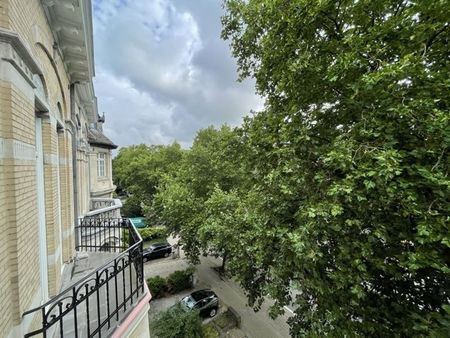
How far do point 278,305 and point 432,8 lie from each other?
584 cm

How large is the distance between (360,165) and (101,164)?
1907 cm

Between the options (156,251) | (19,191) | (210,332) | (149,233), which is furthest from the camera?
(149,233)

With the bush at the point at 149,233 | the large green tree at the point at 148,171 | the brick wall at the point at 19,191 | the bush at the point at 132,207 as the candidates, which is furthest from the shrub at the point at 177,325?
the bush at the point at 132,207

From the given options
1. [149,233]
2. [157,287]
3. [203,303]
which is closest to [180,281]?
[157,287]

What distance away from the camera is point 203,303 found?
1232 cm

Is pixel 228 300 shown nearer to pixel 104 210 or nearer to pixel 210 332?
pixel 210 332

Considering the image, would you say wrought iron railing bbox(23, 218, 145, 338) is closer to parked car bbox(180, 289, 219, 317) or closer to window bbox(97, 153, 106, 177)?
parked car bbox(180, 289, 219, 317)

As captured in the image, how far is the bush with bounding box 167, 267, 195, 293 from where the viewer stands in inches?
575

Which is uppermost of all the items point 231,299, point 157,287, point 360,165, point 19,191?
point 360,165

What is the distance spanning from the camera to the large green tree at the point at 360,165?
327 centimetres

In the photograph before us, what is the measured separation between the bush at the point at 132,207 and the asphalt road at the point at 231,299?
15.7 m

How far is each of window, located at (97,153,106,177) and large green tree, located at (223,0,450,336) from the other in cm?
1597

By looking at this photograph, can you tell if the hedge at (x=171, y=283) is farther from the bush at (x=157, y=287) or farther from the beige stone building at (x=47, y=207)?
the beige stone building at (x=47, y=207)

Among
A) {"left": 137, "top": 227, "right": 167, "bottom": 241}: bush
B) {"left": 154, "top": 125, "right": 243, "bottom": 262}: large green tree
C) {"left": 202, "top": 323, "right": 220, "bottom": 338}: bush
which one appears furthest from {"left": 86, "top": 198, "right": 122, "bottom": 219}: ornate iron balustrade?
{"left": 137, "top": 227, "right": 167, "bottom": 241}: bush
